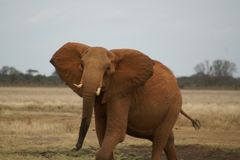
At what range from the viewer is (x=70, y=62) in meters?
8.49

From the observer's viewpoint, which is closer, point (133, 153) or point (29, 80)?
point (133, 153)

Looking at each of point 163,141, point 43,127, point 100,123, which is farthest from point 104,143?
point 43,127

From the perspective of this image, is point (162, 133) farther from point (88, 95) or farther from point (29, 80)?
point (29, 80)

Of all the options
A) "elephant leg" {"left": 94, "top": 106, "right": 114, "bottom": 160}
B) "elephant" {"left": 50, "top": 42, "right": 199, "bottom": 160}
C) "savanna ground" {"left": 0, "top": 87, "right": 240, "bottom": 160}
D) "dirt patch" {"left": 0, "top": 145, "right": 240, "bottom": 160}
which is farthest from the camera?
"savanna ground" {"left": 0, "top": 87, "right": 240, "bottom": 160}

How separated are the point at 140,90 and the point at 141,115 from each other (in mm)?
449

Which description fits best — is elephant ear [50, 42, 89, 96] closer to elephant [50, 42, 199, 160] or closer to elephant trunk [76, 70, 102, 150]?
elephant [50, 42, 199, 160]

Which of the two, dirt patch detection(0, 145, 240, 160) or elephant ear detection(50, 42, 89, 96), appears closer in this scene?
elephant ear detection(50, 42, 89, 96)

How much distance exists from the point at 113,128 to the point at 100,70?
3.58 ft

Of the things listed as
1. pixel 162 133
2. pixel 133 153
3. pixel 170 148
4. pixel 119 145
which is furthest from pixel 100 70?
pixel 119 145

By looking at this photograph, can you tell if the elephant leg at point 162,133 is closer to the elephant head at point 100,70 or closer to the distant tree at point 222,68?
the elephant head at point 100,70

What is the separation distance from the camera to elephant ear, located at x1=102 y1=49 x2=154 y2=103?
27.0 ft

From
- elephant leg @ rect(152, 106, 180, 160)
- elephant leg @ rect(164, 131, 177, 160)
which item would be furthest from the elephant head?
elephant leg @ rect(164, 131, 177, 160)

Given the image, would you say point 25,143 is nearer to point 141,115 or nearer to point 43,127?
point 43,127

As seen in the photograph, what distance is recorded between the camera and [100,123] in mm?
8727
